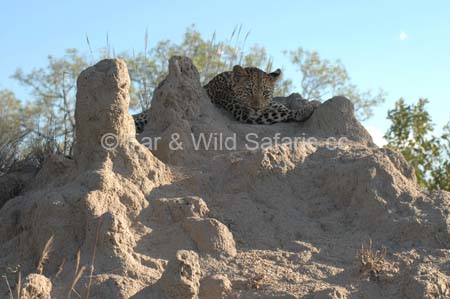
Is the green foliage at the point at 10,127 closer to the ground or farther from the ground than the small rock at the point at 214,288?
farther from the ground

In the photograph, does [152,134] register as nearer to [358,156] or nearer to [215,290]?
[358,156]

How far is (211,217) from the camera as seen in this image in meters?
6.36

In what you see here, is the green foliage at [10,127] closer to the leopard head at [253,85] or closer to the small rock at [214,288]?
the leopard head at [253,85]

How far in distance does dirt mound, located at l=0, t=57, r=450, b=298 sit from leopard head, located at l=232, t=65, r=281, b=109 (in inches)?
109

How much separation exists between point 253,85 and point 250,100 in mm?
456

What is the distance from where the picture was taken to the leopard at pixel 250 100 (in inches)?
356

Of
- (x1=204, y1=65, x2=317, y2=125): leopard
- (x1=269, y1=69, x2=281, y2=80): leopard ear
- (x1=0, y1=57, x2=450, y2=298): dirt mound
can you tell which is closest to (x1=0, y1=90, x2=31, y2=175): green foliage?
(x1=0, y1=57, x2=450, y2=298): dirt mound

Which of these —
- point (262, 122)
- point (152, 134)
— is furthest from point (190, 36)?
point (152, 134)

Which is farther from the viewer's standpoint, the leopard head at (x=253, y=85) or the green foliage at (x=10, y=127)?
the leopard head at (x=253, y=85)

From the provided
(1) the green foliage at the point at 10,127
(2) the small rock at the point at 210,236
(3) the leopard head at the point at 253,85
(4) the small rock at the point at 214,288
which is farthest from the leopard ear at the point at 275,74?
(4) the small rock at the point at 214,288

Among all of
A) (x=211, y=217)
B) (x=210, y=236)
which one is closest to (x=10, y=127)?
(x=211, y=217)

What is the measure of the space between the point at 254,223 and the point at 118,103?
1.48m

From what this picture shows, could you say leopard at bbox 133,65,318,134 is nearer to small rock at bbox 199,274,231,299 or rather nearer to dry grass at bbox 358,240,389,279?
dry grass at bbox 358,240,389,279

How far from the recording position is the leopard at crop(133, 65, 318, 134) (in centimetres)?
904
